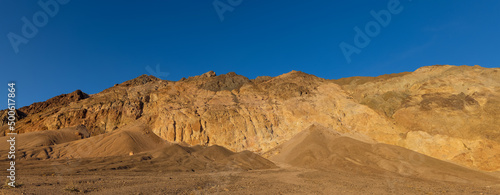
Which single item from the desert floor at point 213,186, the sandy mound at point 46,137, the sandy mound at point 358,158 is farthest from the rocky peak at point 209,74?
the desert floor at point 213,186

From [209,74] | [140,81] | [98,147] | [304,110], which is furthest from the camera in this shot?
[140,81]

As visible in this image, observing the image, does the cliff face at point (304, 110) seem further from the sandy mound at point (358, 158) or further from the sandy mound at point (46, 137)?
the sandy mound at point (46, 137)

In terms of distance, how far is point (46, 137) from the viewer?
30.9 m

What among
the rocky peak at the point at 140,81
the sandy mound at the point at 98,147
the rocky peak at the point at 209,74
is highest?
the rocky peak at the point at 140,81

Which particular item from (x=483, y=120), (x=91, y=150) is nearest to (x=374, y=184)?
(x=483, y=120)

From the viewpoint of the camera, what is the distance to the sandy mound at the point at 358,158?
60.4 ft

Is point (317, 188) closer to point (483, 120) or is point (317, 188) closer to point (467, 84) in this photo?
point (483, 120)

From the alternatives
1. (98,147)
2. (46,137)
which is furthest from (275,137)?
(46,137)

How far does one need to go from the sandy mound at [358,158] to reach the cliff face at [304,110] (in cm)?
135

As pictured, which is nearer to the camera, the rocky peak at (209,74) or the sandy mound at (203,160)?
the sandy mound at (203,160)

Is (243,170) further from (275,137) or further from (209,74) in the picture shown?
(209,74)

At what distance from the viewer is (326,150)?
2489 centimetres

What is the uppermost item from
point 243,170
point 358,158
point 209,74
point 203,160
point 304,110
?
point 209,74

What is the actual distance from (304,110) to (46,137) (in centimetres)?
3153
